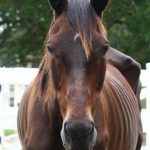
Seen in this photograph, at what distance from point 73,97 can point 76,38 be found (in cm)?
37

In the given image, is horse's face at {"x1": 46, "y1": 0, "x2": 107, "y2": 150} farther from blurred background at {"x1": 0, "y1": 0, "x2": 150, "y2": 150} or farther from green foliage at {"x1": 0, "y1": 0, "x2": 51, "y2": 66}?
green foliage at {"x1": 0, "y1": 0, "x2": 51, "y2": 66}

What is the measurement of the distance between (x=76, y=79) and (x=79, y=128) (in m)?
0.33

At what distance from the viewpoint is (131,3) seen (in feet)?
57.1

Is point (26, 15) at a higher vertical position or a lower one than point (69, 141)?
lower

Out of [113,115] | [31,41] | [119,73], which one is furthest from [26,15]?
[113,115]

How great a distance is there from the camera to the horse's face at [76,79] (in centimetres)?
332

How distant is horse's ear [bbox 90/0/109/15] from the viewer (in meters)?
3.80

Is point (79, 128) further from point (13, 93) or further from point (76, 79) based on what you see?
point (13, 93)

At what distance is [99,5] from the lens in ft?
12.5

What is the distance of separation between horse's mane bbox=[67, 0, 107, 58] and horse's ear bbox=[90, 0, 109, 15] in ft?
0.12

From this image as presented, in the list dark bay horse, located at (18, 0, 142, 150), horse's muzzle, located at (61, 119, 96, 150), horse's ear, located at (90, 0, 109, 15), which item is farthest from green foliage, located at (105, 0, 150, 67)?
horse's muzzle, located at (61, 119, 96, 150)

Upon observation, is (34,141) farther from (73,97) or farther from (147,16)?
(147,16)

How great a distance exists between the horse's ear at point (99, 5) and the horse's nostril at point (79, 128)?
846 mm

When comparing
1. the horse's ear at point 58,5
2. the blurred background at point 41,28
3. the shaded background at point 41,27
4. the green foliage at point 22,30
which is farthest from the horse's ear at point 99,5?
the green foliage at point 22,30
